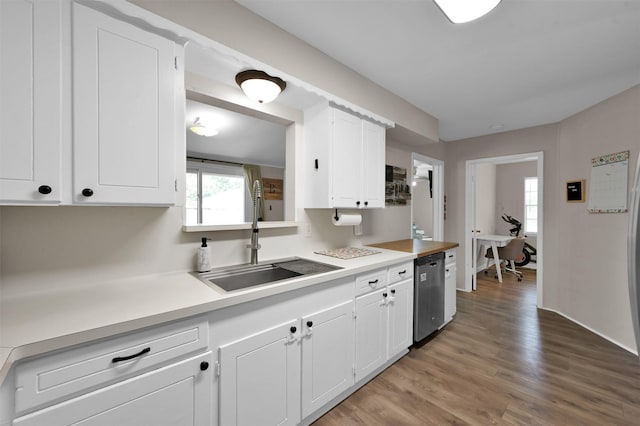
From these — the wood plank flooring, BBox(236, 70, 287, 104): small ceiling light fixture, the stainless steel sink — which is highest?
BBox(236, 70, 287, 104): small ceiling light fixture

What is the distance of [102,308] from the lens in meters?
1.01

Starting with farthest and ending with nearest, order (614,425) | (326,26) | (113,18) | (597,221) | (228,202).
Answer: (228,202)
(597,221)
(326,26)
(614,425)
(113,18)

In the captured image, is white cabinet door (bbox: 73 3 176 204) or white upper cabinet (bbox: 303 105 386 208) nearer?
white cabinet door (bbox: 73 3 176 204)

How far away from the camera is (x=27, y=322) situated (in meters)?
0.89

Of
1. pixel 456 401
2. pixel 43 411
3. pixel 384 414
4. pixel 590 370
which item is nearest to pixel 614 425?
pixel 590 370

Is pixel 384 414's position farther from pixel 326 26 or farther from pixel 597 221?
pixel 597 221

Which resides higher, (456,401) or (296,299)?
(296,299)

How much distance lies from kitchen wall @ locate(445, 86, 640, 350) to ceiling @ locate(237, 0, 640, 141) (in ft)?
1.06

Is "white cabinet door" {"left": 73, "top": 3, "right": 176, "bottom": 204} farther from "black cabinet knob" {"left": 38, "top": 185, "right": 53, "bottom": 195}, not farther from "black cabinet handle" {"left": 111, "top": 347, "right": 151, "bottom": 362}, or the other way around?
"black cabinet handle" {"left": 111, "top": 347, "right": 151, "bottom": 362}

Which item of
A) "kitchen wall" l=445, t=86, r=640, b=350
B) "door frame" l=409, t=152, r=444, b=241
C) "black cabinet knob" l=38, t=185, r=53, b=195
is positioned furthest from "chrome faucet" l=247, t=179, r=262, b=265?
"kitchen wall" l=445, t=86, r=640, b=350

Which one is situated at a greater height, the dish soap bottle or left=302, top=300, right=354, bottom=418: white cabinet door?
the dish soap bottle

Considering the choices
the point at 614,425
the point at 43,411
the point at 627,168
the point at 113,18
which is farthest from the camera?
the point at 627,168

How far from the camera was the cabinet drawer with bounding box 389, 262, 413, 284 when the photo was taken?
83.5 inches

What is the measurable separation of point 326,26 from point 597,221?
3.47 m
